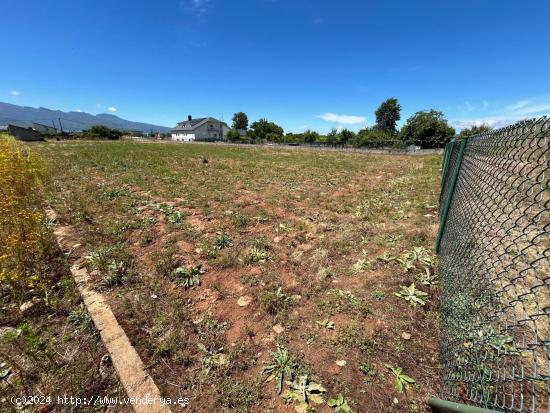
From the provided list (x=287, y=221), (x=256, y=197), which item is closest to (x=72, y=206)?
(x=256, y=197)

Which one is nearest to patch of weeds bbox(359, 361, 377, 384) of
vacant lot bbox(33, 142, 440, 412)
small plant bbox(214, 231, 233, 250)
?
vacant lot bbox(33, 142, 440, 412)

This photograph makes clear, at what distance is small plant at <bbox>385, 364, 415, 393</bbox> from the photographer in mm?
1979

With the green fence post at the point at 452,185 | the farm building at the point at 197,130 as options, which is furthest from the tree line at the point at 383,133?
the green fence post at the point at 452,185

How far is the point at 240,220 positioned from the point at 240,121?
262 feet

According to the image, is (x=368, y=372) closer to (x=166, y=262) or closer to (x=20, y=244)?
(x=166, y=262)

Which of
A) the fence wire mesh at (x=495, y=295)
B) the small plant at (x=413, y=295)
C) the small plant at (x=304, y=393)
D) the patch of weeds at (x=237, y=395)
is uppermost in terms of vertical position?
the fence wire mesh at (x=495, y=295)

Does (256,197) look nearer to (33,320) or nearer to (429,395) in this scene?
(33,320)

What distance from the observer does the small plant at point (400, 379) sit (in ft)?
6.49

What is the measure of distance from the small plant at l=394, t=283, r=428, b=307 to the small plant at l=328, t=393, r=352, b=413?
1.41 meters

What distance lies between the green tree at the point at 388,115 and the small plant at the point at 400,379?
70499mm

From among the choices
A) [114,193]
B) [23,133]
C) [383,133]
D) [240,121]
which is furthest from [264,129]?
[114,193]

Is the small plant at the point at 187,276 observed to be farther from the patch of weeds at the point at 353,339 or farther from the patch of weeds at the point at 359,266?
the patch of weeds at the point at 359,266

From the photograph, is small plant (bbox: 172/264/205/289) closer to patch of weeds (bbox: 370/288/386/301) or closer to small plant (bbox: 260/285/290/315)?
small plant (bbox: 260/285/290/315)

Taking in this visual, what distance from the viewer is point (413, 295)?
2898 millimetres
